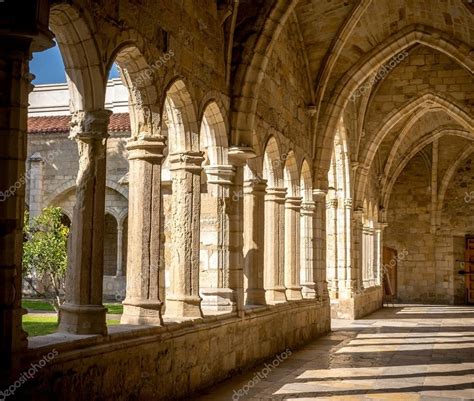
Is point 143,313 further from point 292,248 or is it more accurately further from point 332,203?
point 332,203

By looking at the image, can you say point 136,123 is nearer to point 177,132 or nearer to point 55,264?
point 177,132

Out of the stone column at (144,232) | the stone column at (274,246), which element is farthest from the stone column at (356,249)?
the stone column at (144,232)

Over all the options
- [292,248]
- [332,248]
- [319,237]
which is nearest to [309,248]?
[319,237]

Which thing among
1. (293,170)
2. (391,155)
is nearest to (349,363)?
(293,170)

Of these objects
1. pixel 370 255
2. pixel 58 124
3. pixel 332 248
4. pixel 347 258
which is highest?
pixel 58 124

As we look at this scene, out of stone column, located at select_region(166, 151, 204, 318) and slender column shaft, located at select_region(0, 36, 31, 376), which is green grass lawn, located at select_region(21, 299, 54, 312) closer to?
stone column, located at select_region(166, 151, 204, 318)

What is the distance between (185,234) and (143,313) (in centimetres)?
102

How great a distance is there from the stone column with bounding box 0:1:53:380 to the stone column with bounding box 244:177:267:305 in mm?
4251

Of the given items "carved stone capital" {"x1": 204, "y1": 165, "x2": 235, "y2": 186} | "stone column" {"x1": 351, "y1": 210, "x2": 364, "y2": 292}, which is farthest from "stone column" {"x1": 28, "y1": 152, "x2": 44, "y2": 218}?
"carved stone capital" {"x1": 204, "y1": 165, "x2": 235, "y2": 186}

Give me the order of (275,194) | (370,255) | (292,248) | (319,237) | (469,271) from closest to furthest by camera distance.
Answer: (275,194) → (292,248) → (319,237) → (370,255) → (469,271)

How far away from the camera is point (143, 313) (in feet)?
16.0

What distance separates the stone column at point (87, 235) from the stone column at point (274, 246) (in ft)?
13.8

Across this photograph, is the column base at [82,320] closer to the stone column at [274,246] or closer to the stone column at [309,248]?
the stone column at [274,246]

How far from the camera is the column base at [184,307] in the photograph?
5.62 m
